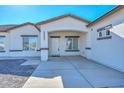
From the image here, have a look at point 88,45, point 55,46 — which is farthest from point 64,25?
point 55,46

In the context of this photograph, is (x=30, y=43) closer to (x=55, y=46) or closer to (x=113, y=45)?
(x=55, y=46)

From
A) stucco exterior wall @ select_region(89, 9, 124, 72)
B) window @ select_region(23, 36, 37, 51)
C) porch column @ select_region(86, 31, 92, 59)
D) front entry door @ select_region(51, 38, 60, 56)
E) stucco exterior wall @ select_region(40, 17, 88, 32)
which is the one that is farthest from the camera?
window @ select_region(23, 36, 37, 51)

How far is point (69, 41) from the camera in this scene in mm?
22078

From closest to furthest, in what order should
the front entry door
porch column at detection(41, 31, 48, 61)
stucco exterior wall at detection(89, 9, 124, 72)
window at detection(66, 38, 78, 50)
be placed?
stucco exterior wall at detection(89, 9, 124, 72), porch column at detection(41, 31, 48, 61), the front entry door, window at detection(66, 38, 78, 50)

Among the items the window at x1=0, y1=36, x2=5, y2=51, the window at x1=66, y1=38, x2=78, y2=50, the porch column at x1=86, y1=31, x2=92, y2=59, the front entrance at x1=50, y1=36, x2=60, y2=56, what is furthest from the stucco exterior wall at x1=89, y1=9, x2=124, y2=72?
the window at x1=0, y1=36, x2=5, y2=51

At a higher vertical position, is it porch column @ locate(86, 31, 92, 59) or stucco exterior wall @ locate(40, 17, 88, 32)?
stucco exterior wall @ locate(40, 17, 88, 32)

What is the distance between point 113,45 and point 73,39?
36.1 feet

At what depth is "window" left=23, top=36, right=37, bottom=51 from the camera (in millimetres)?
21875

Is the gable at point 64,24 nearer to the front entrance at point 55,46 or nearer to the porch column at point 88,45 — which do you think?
the porch column at point 88,45

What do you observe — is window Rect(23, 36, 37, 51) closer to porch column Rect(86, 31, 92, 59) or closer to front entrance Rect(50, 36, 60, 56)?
front entrance Rect(50, 36, 60, 56)

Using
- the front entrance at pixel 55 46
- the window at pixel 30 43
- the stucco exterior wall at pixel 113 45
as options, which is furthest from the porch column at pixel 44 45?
the window at pixel 30 43

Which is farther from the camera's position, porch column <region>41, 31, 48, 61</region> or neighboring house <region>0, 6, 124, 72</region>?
porch column <region>41, 31, 48, 61</region>

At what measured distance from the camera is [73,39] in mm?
22109
